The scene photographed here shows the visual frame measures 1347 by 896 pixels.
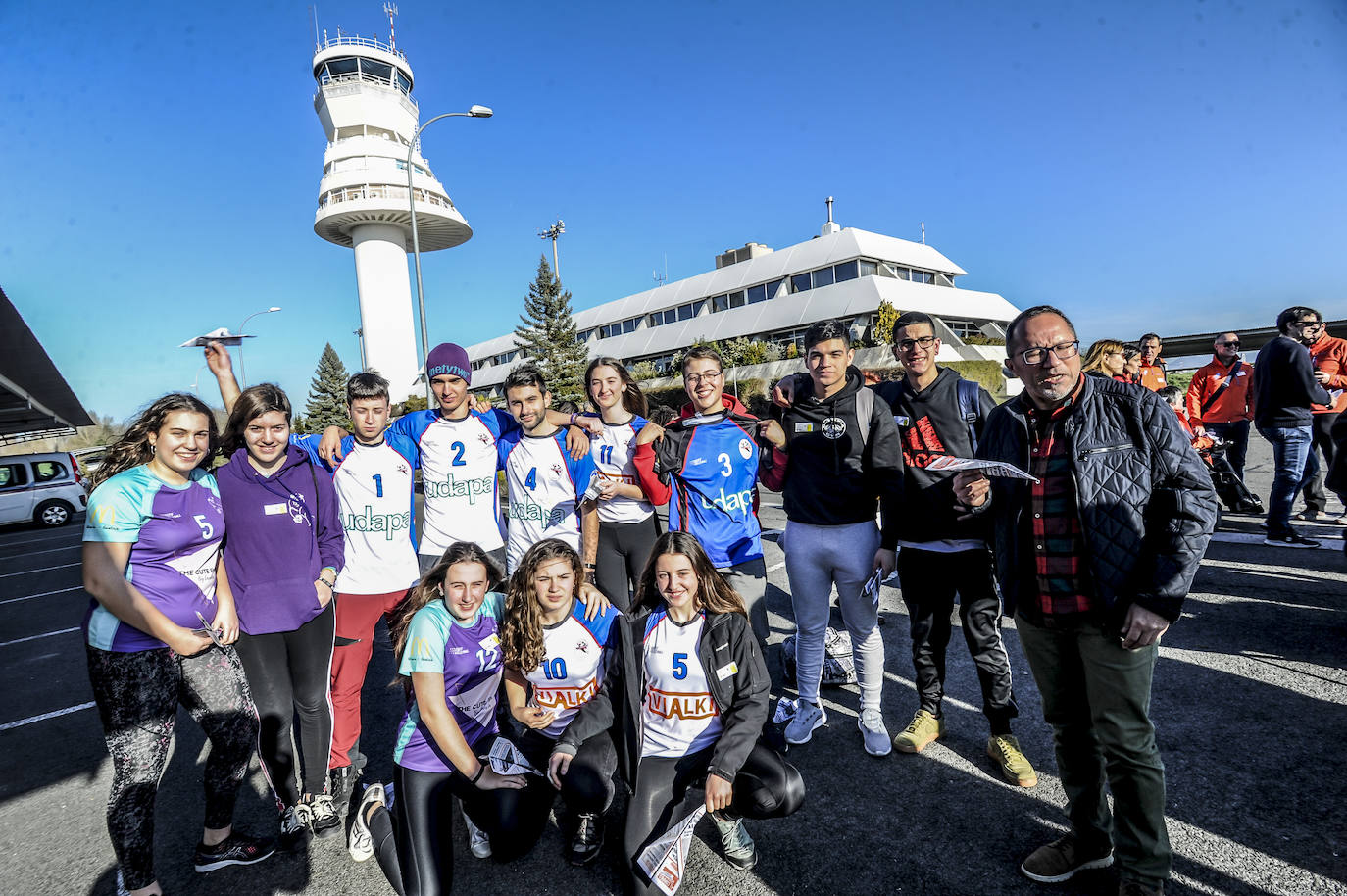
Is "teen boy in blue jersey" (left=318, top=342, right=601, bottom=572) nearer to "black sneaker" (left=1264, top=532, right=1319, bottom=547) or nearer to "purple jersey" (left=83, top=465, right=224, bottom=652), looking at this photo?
"purple jersey" (left=83, top=465, right=224, bottom=652)

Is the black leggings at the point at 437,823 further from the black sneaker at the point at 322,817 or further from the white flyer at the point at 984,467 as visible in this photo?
the white flyer at the point at 984,467

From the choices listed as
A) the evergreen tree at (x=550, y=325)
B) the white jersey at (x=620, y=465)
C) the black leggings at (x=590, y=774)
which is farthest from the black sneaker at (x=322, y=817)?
the evergreen tree at (x=550, y=325)

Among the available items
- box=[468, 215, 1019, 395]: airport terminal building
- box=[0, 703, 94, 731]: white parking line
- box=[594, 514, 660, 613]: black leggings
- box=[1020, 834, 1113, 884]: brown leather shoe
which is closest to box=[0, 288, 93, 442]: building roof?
box=[0, 703, 94, 731]: white parking line

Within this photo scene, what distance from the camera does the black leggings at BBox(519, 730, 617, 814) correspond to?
282cm

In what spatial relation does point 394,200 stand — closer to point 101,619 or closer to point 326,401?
point 326,401

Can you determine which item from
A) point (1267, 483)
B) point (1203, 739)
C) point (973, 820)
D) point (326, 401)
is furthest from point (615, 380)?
point (326, 401)

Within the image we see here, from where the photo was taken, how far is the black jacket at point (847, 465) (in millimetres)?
3459

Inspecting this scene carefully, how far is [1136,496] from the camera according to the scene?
2256mm

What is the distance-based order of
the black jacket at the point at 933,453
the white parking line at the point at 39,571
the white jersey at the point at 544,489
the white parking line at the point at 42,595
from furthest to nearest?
the white parking line at the point at 39,571 < the white parking line at the point at 42,595 < the white jersey at the point at 544,489 < the black jacket at the point at 933,453

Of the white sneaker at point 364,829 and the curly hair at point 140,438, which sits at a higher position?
the curly hair at point 140,438

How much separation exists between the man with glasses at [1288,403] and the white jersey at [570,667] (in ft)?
23.1

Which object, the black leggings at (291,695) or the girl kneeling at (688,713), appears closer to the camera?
the girl kneeling at (688,713)

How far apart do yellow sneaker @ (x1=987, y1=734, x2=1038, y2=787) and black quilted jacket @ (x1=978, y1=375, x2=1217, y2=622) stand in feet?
4.31

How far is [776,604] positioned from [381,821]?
4118mm
